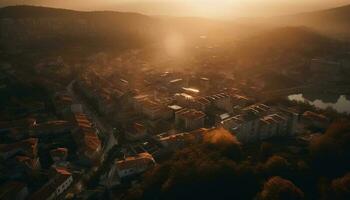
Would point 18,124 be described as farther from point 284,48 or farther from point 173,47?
point 284,48

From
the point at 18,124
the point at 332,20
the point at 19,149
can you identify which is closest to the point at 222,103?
the point at 19,149

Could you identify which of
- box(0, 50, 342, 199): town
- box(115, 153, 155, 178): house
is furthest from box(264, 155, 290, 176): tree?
box(115, 153, 155, 178): house

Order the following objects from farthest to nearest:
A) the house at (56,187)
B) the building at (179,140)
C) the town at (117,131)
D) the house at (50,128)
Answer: the house at (50,128)
the building at (179,140)
the town at (117,131)
the house at (56,187)

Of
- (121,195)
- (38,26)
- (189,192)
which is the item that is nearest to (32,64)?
(38,26)

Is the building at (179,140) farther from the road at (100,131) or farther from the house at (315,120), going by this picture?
the house at (315,120)

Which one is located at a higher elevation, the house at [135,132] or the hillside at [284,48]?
the hillside at [284,48]

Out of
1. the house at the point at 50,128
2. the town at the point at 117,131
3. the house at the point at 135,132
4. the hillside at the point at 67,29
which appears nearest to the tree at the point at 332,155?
the town at the point at 117,131

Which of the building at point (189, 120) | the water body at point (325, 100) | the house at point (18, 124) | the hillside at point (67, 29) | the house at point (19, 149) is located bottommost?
the water body at point (325, 100)
